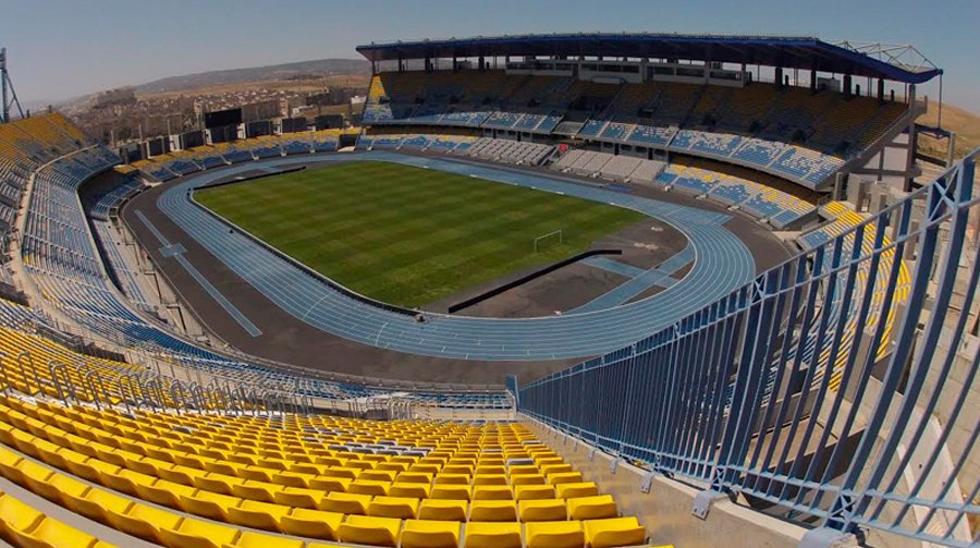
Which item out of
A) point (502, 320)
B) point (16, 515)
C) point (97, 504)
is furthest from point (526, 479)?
point (502, 320)

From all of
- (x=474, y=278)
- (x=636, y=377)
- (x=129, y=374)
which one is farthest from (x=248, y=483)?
(x=474, y=278)

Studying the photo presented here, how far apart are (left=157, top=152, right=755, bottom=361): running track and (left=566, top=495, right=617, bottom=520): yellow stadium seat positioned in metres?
17.2

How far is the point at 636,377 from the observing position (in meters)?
7.96

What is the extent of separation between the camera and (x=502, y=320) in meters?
26.5

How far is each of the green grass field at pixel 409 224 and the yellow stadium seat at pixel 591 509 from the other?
2253 cm

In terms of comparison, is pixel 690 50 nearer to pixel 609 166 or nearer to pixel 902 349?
pixel 609 166

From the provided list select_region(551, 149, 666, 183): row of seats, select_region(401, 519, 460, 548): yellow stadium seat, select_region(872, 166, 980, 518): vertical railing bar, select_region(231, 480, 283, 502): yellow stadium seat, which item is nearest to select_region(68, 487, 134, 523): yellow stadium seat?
select_region(231, 480, 283, 502): yellow stadium seat

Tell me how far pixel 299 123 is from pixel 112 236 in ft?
117

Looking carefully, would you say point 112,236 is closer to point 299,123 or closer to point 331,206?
point 331,206

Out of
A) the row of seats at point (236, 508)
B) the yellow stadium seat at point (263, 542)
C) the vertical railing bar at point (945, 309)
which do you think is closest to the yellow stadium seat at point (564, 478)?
the row of seats at point (236, 508)

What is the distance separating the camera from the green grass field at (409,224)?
104 feet

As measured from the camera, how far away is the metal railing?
3.47m

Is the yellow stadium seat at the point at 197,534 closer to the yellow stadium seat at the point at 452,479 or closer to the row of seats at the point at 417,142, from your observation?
the yellow stadium seat at the point at 452,479

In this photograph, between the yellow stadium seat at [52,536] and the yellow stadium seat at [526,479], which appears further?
the yellow stadium seat at [526,479]
